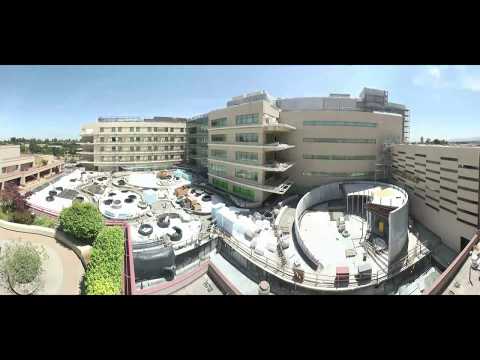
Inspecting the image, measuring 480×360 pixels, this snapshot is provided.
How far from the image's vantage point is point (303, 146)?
2005cm

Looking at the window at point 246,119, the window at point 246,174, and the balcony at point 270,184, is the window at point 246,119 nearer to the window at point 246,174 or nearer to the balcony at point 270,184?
the window at point 246,174

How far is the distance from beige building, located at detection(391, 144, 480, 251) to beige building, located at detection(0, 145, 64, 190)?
32.8m

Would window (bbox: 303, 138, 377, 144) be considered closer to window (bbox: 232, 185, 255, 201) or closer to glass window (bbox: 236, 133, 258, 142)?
glass window (bbox: 236, 133, 258, 142)

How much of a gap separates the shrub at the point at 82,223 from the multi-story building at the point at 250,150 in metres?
10.3

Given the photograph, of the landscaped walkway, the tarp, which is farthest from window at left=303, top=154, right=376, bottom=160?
the landscaped walkway

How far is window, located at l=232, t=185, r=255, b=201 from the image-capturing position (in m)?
18.4

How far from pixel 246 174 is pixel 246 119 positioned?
439cm

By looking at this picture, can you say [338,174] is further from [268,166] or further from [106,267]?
[106,267]

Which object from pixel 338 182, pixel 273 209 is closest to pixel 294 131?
pixel 338 182

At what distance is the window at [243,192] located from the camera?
1844cm

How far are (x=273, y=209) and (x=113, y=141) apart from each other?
24.3 m

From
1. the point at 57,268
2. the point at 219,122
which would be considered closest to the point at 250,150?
the point at 219,122

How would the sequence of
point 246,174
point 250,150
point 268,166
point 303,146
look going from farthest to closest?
point 303,146
point 246,174
point 250,150
point 268,166

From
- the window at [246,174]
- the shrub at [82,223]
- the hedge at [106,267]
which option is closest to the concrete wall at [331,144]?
the window at [246,174]
